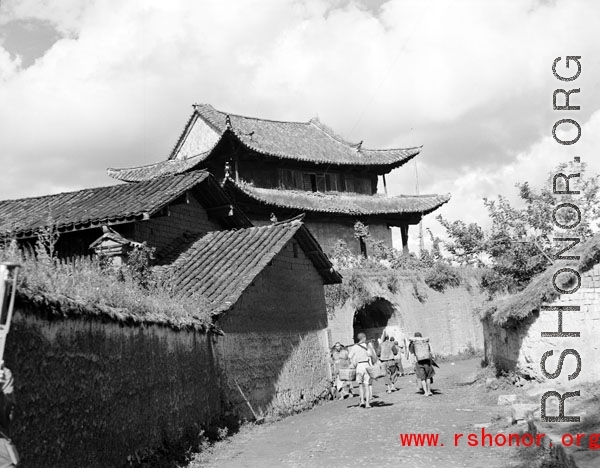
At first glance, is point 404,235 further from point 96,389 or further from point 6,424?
point 6,424

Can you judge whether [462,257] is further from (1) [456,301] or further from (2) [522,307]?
(2) [522,307]

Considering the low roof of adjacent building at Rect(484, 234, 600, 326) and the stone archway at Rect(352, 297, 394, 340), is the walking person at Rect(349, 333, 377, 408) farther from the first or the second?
the stone archway at Rect(352, 297, 394, 340)

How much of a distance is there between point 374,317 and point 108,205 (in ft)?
59.3

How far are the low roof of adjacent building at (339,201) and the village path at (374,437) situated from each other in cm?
1374

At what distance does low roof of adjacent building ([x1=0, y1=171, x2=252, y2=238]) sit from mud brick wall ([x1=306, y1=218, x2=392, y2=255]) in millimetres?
12351

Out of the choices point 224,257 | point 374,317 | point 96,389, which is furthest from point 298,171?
point 96,389

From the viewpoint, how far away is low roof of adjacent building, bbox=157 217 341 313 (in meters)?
13.9

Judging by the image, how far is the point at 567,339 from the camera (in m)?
13.6

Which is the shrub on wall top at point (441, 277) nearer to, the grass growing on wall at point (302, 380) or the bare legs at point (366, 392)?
the grass growing on wall at point (302, 380)

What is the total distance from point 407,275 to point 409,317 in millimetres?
1965

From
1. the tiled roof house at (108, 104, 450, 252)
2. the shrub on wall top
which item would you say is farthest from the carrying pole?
the shrub on wall top

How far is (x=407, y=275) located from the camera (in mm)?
31109

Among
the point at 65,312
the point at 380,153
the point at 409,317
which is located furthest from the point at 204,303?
the point at 380,153

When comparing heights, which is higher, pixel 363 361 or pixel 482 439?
pixel 363 361
